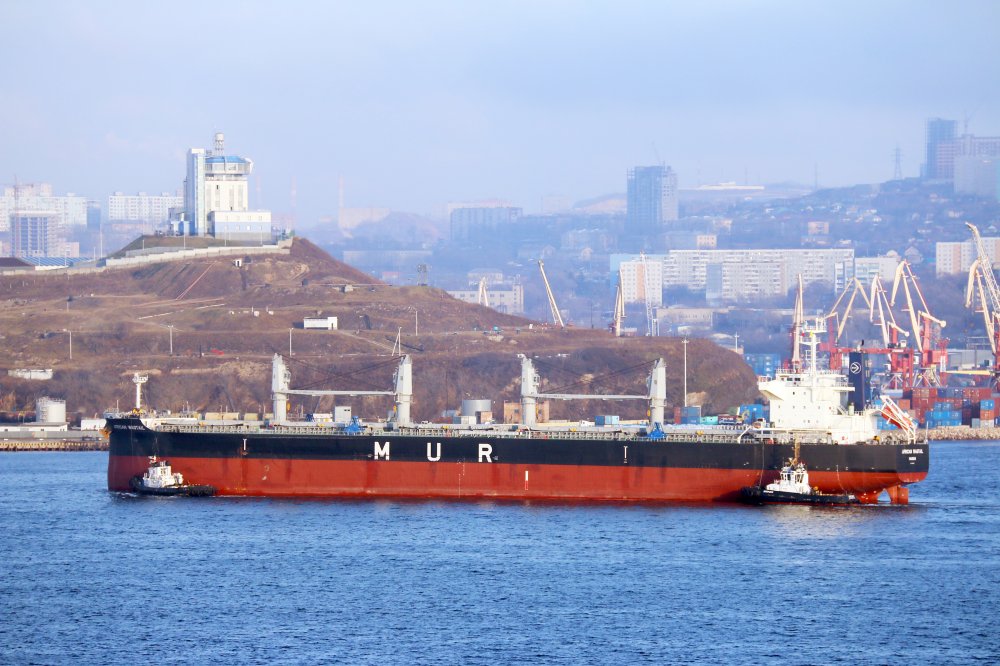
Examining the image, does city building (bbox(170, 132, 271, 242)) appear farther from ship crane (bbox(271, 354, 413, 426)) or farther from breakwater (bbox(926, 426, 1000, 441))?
ship crane (bbox(271, 354, 413, 426))

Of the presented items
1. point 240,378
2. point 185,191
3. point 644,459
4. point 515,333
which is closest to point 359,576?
A: point 644,459

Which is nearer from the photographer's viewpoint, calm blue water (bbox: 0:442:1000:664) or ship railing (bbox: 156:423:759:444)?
calm blue water (bbox: 0:442:1000:664)

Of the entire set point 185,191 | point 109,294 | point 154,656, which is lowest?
point 154,656

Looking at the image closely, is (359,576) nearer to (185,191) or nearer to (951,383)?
(185,191)

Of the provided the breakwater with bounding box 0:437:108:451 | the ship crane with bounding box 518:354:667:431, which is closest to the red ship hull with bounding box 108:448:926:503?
the ship crane with bounding box 518:354:667:431

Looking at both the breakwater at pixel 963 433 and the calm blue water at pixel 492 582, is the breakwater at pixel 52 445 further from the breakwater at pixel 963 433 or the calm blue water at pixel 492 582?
the breakwater at pixel 963 433

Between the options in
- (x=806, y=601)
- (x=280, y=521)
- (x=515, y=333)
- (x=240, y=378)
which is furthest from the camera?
(x=515, y=333)

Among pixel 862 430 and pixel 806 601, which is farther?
pixel 862 430

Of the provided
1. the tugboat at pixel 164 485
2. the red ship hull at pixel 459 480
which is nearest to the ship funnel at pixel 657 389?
the red ship hull at pixel 459 480
